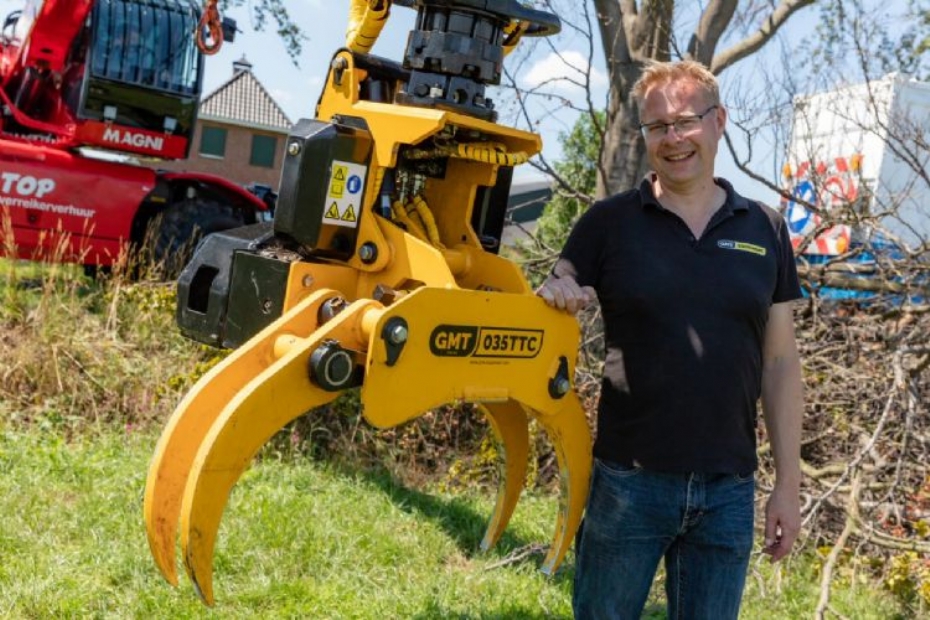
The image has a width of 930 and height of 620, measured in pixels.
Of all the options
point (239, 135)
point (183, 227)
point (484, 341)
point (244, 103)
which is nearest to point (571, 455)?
point (484, 341)

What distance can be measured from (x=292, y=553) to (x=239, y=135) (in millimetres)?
31342

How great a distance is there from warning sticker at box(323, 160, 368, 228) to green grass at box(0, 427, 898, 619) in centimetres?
167

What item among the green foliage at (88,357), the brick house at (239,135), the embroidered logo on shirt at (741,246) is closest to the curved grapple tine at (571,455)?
the embroidered logo on shirt at (741,246)

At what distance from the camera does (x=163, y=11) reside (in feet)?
29.4

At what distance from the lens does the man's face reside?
2.83 m

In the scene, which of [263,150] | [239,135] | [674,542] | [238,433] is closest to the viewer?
[238,433]

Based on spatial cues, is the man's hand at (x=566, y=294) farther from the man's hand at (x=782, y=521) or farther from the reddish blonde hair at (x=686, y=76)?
the man's hand at (x=782, y=521)

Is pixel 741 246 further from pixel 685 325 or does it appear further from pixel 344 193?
pixel 344 193

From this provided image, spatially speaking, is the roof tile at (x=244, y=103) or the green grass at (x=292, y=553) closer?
the green grass at (x=292, y=553)

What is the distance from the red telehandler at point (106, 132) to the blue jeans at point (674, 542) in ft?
19.6

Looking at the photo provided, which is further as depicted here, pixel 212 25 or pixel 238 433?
pixel 212 25

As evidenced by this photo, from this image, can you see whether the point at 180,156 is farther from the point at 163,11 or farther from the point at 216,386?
the point at 216,386

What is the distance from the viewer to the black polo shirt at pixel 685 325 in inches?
110

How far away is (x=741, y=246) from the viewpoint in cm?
286
